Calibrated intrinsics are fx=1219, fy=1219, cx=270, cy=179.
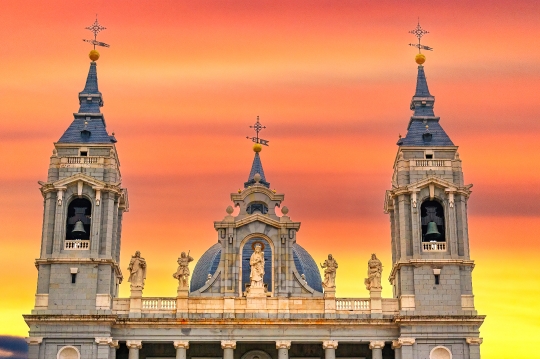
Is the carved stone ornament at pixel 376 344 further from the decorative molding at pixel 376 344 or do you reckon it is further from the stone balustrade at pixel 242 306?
the stone balustrade at pixel 242 306

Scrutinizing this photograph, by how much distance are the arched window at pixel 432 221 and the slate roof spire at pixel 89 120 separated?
18104 millimetres

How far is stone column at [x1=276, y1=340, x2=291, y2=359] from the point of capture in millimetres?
64562

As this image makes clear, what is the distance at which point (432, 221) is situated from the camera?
67.6 meters

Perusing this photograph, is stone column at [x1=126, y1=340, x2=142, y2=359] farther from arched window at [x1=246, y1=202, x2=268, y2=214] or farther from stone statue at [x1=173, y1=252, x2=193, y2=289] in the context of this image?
arched window at [x1=246, y1=202, x2=268, y2=214]

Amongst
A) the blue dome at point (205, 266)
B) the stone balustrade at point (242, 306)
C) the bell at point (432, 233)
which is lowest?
the stone balustrade at point (242, 306)

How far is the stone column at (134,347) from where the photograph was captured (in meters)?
64.7

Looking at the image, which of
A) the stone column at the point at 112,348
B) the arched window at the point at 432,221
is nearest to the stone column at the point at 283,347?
the stone column at the point at 112,348

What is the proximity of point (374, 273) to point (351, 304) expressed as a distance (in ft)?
6.90

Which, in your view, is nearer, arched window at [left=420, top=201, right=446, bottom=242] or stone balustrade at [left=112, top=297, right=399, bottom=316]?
stone balustrade at [left=112, top=297, right=399, bottom=316]

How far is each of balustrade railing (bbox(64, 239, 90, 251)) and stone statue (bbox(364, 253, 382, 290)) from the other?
15375 mm

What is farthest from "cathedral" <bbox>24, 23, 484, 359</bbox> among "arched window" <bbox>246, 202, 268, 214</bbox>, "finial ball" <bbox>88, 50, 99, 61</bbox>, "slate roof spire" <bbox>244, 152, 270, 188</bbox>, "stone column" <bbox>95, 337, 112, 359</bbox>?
"slate roof spire" <bbox>244, 152, 270, 188</bbox>

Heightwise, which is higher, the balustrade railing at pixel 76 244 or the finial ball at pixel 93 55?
the finial ball at pixel 93 55

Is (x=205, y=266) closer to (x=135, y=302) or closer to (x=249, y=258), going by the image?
(x=249, y=258)

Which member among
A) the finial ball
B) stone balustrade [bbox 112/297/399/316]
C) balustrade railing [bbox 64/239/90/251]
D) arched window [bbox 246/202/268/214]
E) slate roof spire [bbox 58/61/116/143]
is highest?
the finial ball
